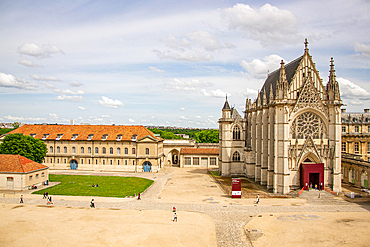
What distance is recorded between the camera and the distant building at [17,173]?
42219 millimetres

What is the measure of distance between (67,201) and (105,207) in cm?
676

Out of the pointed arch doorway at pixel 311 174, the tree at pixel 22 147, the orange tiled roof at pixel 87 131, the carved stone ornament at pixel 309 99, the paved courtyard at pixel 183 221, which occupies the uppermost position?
the carved stone ornament at pixel 309 99

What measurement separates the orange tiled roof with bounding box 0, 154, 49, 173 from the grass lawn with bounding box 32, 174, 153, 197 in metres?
4.90

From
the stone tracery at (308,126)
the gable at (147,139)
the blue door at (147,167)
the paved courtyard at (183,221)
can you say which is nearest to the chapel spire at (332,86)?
the stone tracery at (308,126)

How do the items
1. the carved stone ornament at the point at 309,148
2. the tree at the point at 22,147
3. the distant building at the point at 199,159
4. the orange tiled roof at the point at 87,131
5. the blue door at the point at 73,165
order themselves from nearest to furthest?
the carved stone ornament at the point at 309,148 < the tree at the point at 22,147 < the blue door at the point at 73,165 < the orange tiled roof at the point at 87,131 < the distant building at the point at 199,159

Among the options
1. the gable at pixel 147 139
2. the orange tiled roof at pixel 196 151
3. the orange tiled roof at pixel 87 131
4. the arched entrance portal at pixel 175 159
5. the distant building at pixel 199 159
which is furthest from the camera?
the arched entrance portal at pixel 175 159

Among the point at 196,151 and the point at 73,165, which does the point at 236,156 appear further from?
the point at 73,165

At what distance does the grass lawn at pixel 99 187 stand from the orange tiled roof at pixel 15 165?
4904 millimetres

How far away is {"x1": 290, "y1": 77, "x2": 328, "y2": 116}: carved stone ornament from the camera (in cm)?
4222

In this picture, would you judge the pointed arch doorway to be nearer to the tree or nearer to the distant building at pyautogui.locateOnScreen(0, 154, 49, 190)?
the distant building at pyautogui.locateOnScreen(0, 154, 49, 190)

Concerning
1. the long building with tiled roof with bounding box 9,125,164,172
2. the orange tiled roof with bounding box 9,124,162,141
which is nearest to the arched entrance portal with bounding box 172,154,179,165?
the long building with tiled roof with bounding box 9,125,164,172

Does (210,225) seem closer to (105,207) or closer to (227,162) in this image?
(105,207)

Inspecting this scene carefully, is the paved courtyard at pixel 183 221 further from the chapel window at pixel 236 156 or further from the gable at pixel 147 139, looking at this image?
the gable at pixel 147 139

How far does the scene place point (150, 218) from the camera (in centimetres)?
2953
